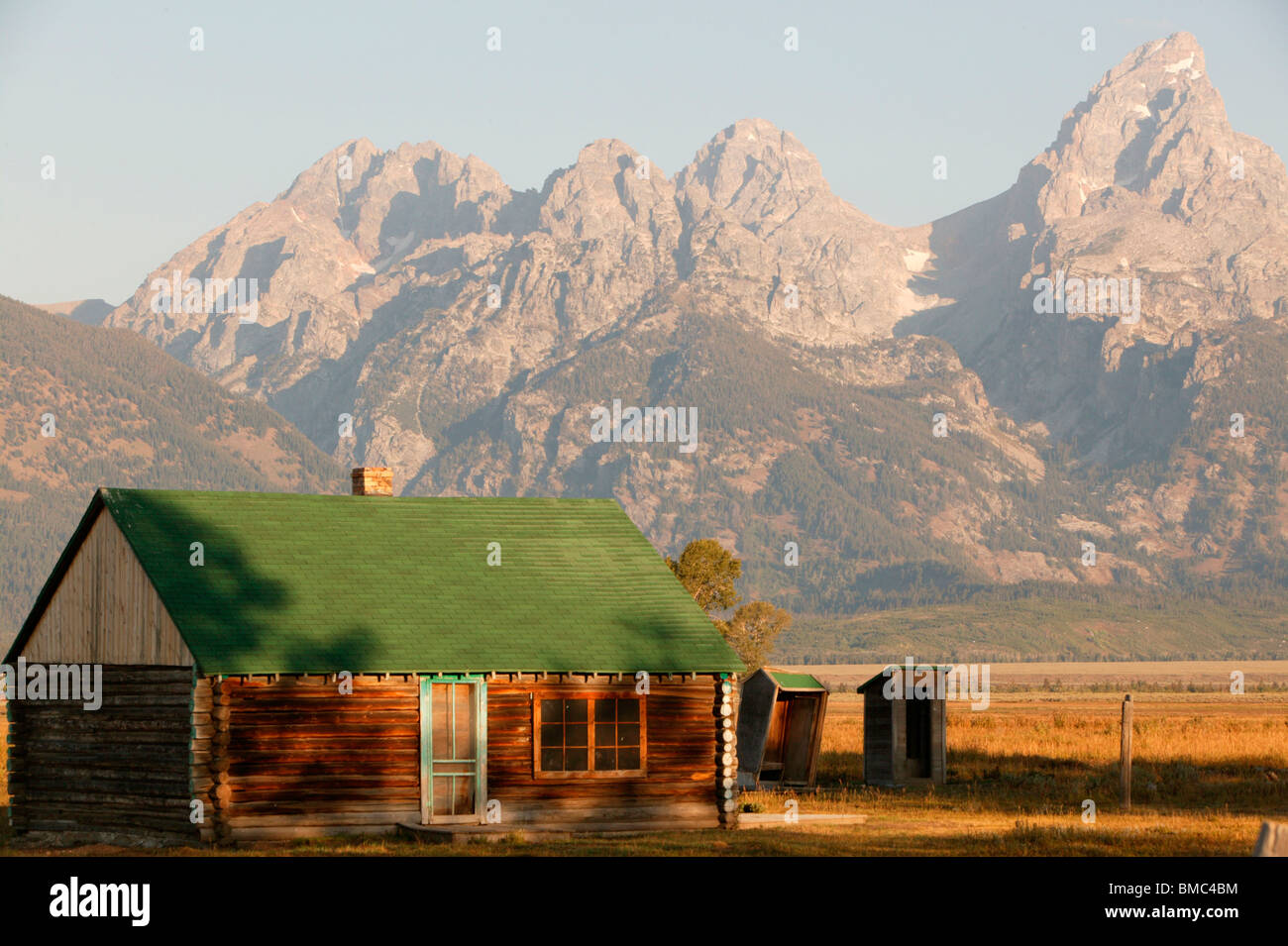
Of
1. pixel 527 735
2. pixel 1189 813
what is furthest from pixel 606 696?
pixel 1189 813

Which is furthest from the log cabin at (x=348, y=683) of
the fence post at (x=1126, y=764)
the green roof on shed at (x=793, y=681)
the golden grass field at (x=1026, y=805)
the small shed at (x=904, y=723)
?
the small shed at (x=904, y=723)

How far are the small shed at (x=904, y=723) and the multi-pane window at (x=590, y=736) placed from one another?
10.3m

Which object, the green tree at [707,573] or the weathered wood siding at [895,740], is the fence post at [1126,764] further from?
the green tree at [707,573]

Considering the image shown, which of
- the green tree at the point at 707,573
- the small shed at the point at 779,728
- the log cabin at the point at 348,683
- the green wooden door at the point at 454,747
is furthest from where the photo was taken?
the green tree at the point at 707,573

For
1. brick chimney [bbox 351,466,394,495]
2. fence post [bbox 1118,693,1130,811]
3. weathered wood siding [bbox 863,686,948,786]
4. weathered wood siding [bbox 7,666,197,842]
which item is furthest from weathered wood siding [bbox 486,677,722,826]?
weathered wood siding [bbox 863,686,948,786]

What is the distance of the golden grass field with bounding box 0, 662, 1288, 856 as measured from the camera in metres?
25.4

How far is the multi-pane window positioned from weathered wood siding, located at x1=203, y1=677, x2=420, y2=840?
225 cm

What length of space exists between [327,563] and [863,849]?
1085 cm

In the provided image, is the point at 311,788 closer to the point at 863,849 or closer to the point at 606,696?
the point at 606,696

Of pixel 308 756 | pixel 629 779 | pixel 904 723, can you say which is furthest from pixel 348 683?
pixel 904 723

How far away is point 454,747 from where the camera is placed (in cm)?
2870

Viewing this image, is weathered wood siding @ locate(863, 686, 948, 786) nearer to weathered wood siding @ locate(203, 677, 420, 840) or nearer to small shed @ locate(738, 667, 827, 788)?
small shed @ locate(738, 667, 827, 788)

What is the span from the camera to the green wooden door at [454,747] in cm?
2847
